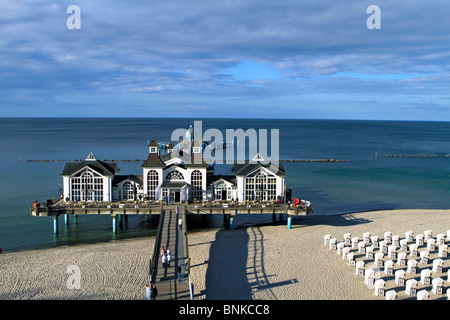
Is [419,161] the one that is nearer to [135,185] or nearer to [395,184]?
[395,184]

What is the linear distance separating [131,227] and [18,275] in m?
13.8

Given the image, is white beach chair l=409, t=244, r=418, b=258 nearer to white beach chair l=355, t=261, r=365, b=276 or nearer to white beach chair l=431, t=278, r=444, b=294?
white beach chair l=355, t=261, r=365, b=276

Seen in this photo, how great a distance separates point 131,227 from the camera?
1505 inches

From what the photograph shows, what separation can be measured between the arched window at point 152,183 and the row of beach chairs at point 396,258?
15.8 metres

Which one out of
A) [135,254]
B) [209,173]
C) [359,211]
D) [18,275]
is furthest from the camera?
[359,211]

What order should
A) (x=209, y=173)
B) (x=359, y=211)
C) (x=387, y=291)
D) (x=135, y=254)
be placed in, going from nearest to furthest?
(x=387, y=291)
(x=135, y=254)
(x=209, y=173)
(x=359, y=211)

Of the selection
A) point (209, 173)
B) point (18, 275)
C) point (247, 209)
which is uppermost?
point (209, 173)

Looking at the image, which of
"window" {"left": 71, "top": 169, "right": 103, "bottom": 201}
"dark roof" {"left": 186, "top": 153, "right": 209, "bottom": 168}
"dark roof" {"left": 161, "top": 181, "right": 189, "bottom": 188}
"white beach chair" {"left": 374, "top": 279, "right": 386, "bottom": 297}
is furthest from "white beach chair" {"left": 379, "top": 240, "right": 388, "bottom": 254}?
"window" {"left": 71, "top": 169, "right": 103, "bottom": 201}

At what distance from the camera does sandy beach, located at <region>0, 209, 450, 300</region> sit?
22234 mm

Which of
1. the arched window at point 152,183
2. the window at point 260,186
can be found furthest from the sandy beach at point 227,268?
the arched window at point 152,183

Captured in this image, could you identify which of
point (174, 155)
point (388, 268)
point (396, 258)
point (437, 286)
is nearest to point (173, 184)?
point (174, 155)

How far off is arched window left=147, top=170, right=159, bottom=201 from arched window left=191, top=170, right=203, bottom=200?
10.7 ft

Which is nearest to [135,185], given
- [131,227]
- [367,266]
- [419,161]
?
[131,227]
